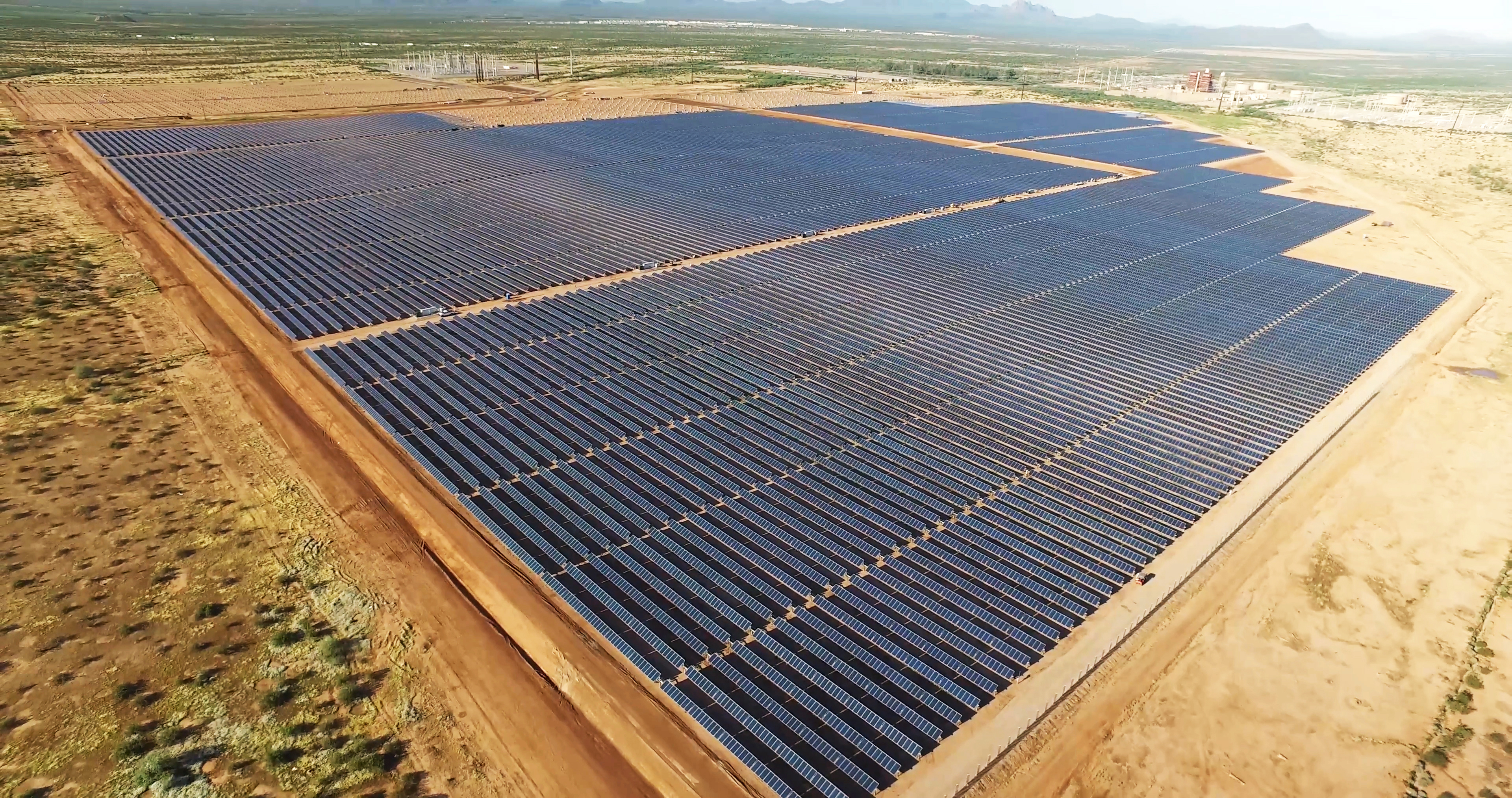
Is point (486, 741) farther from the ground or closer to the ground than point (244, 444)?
closer to the ground

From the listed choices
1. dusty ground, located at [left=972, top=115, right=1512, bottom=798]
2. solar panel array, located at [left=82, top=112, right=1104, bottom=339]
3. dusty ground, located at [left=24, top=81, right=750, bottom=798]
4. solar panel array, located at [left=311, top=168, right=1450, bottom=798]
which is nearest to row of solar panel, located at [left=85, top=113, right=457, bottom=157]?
solar panel array, located at [left=82, top=112, right=1104, bottom=339]

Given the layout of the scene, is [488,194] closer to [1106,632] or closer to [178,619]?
[178,619]

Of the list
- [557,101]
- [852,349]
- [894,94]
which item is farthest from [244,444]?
[894,94]

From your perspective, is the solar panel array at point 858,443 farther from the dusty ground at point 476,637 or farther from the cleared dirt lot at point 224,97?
the cleared dirt lot at point 224,97

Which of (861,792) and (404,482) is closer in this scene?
(861,792)

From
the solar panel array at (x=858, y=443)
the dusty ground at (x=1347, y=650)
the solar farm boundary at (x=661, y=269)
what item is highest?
the solar farm boundary at (x=661, y=269)

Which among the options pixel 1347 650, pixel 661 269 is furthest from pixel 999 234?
pixel 1347 650

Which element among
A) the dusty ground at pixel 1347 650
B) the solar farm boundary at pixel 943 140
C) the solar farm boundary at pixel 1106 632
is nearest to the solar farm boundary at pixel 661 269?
the solar farm boundary at pixel 943 140

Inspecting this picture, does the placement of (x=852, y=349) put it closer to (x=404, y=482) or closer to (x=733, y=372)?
(x=733, y=372)
